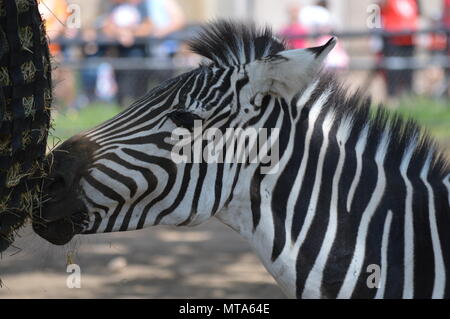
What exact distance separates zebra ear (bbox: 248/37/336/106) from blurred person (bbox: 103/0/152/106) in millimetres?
9472

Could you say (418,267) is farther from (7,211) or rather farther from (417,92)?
(417,92)

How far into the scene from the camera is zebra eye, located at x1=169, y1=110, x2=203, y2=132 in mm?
3666

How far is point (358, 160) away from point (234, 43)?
78 cm

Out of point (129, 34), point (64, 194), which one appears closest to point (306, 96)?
point (64, 194)

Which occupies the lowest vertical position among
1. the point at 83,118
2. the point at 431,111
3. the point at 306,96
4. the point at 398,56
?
the point at 431,111

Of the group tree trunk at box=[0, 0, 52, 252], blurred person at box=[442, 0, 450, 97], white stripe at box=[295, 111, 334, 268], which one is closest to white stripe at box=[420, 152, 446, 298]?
white stripe at box=[295, 111, 334, 268]

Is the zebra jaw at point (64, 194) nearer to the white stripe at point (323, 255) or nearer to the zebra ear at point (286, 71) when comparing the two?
the zebra ear at point (286, 71)

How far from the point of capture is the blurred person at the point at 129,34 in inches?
530

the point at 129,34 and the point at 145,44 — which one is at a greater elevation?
the point at 129,34

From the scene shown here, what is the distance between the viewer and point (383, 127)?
3.83 metres

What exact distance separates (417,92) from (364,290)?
1073 cm

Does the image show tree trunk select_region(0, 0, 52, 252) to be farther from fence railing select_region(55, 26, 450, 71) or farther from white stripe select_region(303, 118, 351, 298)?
fence railing select_region(55, 26, 450, 71)

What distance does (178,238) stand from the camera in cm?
879

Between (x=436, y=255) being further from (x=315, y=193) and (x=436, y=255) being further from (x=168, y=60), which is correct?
(x=168, y=60)
